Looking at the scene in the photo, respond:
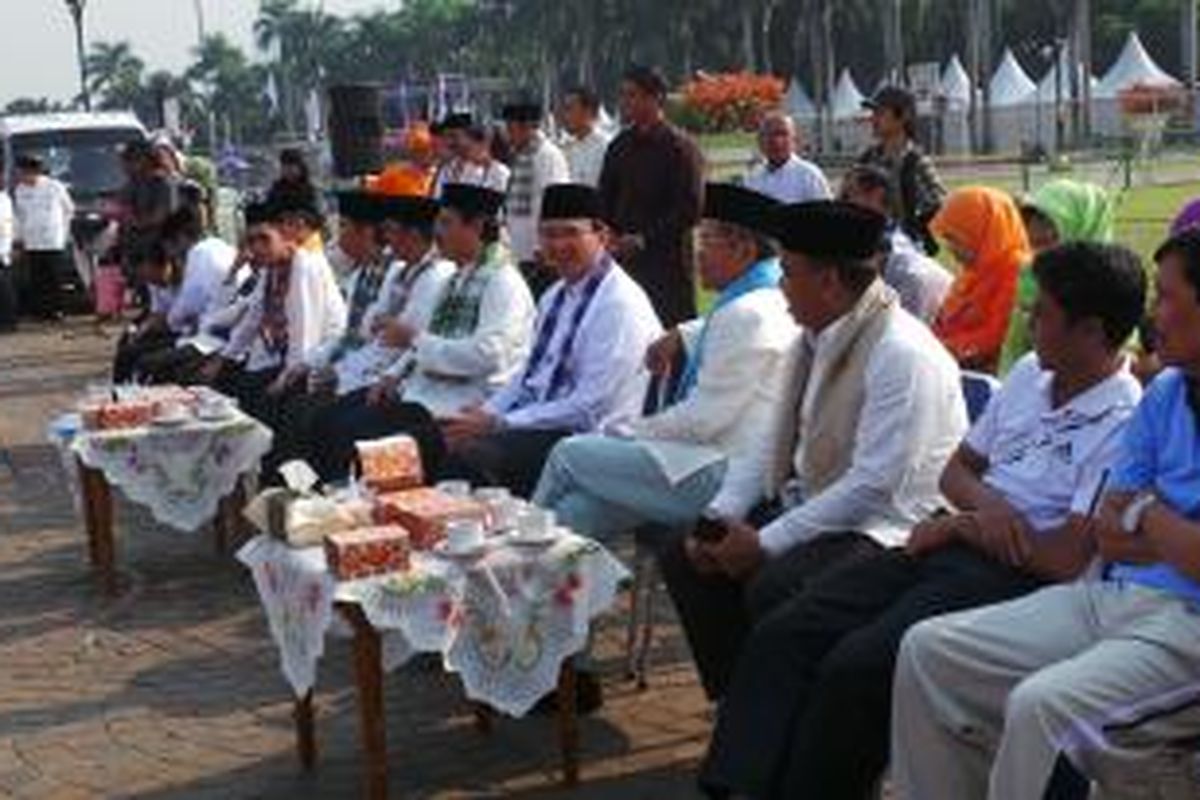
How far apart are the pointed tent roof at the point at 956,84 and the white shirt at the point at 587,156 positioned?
171 ft

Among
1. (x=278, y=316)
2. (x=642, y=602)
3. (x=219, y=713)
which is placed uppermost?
(x=278, y=316)

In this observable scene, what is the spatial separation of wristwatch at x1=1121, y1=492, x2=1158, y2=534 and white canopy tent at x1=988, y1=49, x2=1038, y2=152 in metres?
58.6

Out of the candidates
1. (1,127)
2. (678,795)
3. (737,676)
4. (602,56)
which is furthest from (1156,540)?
(602,56)

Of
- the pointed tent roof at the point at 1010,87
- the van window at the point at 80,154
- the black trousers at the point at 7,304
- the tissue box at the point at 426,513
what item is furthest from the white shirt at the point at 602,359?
the pointed tent roof at the point at 1010,87

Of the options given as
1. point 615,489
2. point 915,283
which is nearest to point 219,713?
point 615,489

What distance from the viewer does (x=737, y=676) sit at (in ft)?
14.5

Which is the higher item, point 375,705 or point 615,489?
point 615,489

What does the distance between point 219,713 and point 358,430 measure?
1650 millimetres

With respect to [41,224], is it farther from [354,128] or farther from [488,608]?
[488,608]

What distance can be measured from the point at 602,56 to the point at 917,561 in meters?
80.6

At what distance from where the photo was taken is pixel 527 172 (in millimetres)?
11016

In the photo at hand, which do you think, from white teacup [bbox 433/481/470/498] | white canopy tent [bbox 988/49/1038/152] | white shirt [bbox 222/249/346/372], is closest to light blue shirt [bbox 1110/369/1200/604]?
white teacup [bbox 433/481/470/498]

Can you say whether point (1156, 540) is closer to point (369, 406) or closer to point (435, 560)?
point (435, 560)

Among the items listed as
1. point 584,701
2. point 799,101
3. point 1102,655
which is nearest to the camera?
point 1102,655
